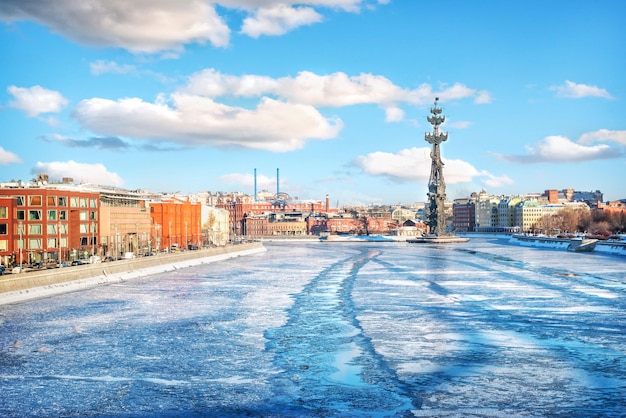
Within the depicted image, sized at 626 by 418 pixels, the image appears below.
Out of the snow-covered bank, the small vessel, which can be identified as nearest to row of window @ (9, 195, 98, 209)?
the snow-covered bank

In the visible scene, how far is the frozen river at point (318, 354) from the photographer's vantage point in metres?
14.7

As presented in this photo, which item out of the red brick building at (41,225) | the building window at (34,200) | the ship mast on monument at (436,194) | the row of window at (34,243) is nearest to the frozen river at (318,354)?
the row of window at (34,243)

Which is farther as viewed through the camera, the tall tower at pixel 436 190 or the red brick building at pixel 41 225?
the tall tower at pixel 436 190

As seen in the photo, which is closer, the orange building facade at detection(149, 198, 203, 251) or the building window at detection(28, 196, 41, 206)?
the building window at detection(28, 196, 41, 206)

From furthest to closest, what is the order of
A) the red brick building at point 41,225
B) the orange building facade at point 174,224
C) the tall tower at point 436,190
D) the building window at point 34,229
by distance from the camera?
A: the tall tower at point 436,190 → the orange building facade at point 174,224 → the building window at point 34,229 → the red brick building at point 41,225

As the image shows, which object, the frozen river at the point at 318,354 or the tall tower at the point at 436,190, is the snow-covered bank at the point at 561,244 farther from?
the frozen river at the point at 318,354

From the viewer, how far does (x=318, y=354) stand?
19.8 meters

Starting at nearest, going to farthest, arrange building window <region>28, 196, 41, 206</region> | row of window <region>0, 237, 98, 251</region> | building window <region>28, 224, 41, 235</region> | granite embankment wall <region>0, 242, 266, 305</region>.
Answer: granite embankment wall <region>0, 242, 266, 305</region>, row of window <region>0, 237, 98, 251</region>, building window <region>28, 224, 41, 235</region>, building window <region>28, 196, 41, 206</region>

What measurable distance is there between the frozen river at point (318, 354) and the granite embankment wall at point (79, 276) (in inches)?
65.2

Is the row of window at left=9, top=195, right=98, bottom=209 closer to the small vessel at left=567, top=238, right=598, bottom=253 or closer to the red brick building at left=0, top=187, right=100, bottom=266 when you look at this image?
the red brick building at left=0, top=187, right=100, bottom=266

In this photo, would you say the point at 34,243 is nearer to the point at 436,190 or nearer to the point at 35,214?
the point at 35,214

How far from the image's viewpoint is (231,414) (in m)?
14.0

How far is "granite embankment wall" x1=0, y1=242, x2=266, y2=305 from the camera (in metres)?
35.1

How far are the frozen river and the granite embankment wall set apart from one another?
166cm
